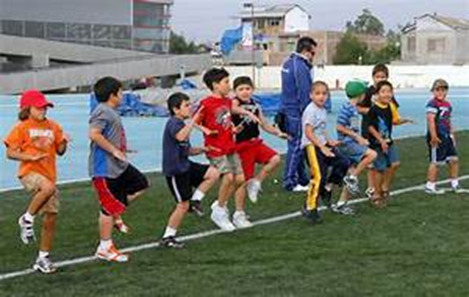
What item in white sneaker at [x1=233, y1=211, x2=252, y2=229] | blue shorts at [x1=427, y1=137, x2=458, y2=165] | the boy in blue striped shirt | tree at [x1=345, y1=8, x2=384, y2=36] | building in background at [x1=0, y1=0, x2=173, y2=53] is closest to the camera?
→ white sneaker at [x1=233, y1=211, x2=252, y2=229]

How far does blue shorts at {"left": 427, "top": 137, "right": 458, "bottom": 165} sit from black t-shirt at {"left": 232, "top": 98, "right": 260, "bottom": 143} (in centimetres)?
256

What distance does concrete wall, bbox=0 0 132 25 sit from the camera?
237ft

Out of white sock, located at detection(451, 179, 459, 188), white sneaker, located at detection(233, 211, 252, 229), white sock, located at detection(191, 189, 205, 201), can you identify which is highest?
white sock, located at detection(191, 189, 205, 201)

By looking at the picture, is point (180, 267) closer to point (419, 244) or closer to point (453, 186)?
point (419, 244)

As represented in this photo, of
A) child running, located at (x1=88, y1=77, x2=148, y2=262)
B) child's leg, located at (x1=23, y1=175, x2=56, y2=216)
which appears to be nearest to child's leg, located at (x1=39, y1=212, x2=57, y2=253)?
child's leg, located at (x1=23, y1=175, x2=56, y2=216)

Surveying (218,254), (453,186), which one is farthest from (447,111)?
(218,254)

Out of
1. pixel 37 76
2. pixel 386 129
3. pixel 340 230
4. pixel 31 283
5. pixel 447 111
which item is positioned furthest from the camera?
pixel 37 76

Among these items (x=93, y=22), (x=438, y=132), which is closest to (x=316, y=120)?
(x=438, y=132)

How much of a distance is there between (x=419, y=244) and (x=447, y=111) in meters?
3.60

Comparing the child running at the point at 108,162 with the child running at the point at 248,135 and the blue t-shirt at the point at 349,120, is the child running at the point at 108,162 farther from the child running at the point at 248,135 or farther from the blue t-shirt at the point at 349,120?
the blue t-shirt at the point at 349,120

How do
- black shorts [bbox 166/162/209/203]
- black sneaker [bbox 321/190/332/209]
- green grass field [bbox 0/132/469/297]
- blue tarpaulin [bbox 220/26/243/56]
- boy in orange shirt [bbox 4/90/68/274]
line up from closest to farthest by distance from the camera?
green grass field [bbox 0/132/469/297], boy in orange shirt [bbox 4/90/68/274], black shorts [bbox 166/162/209/203], black sneaker [bbox 321/190/332/209], blue tarpaulin [bbox 220/26/243/56]

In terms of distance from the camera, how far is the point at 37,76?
5750 cm

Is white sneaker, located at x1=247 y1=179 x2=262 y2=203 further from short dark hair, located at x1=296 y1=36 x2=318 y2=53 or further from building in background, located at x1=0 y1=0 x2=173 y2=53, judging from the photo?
building in background, located at x1=0 y1=0 x2=173 y2=53

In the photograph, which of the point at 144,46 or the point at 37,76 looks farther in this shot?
the point at 144,46
